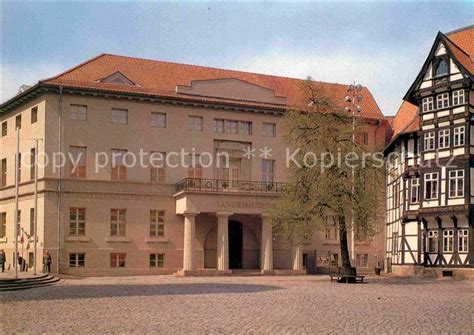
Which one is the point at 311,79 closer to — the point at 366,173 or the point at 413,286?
the point at 366,173

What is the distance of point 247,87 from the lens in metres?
55.5

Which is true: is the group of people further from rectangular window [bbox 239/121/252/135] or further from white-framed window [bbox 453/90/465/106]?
white-framed window [bbox 453/90/465/106]

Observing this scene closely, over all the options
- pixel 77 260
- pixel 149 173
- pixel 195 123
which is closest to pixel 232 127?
pixel 195 123

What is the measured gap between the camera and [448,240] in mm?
46969

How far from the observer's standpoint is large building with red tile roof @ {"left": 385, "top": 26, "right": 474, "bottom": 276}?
4588 centimetres

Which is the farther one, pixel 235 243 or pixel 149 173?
pixel 235 243

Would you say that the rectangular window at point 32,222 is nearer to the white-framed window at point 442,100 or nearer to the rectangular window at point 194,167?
the rectangular window at point 194,167

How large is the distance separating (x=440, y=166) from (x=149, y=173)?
1953 cm

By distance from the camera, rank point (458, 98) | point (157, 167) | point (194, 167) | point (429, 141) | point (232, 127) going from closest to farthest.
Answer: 1. point (458, 98)
2. point (429, 141)
3. point (157, 167)
4. point (194, 167)
5. point (232, 127)

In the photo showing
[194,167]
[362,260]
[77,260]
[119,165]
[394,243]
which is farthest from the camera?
[362,260]

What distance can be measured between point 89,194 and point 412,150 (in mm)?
22020

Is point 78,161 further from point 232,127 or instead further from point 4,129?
point 232,127

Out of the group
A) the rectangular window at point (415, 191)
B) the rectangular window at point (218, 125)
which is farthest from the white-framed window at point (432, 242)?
the rectangular window at point (218, 125)

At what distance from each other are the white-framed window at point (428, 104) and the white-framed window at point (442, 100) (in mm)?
583
